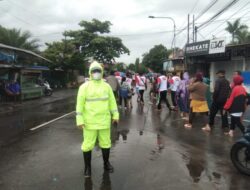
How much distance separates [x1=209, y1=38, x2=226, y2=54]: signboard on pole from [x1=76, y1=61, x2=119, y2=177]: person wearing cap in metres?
17.6

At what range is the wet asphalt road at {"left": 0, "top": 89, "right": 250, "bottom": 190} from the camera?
5.41 metres

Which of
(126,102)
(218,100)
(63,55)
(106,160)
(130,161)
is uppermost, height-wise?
(63,55)

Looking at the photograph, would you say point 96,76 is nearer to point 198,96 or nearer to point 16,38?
point 198,96

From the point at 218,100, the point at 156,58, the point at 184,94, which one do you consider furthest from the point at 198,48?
Result: the point at 156,58

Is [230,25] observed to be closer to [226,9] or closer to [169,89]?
[226,9]

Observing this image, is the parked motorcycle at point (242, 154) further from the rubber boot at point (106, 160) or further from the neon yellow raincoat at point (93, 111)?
the neon yellow raincoat at point (93, 111)

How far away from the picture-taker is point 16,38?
35031 millimetres

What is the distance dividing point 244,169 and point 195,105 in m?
4.64

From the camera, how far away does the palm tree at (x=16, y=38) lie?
112 ft

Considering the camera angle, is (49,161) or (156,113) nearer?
(49,161)

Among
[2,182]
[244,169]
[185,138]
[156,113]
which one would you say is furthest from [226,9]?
[2,182]

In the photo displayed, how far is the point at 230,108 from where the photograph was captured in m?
9.04

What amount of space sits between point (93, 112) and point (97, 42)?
140 ft

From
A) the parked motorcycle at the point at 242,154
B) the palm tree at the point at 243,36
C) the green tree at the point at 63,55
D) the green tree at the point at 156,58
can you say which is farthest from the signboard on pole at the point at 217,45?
the green tree at the point at 156,58
